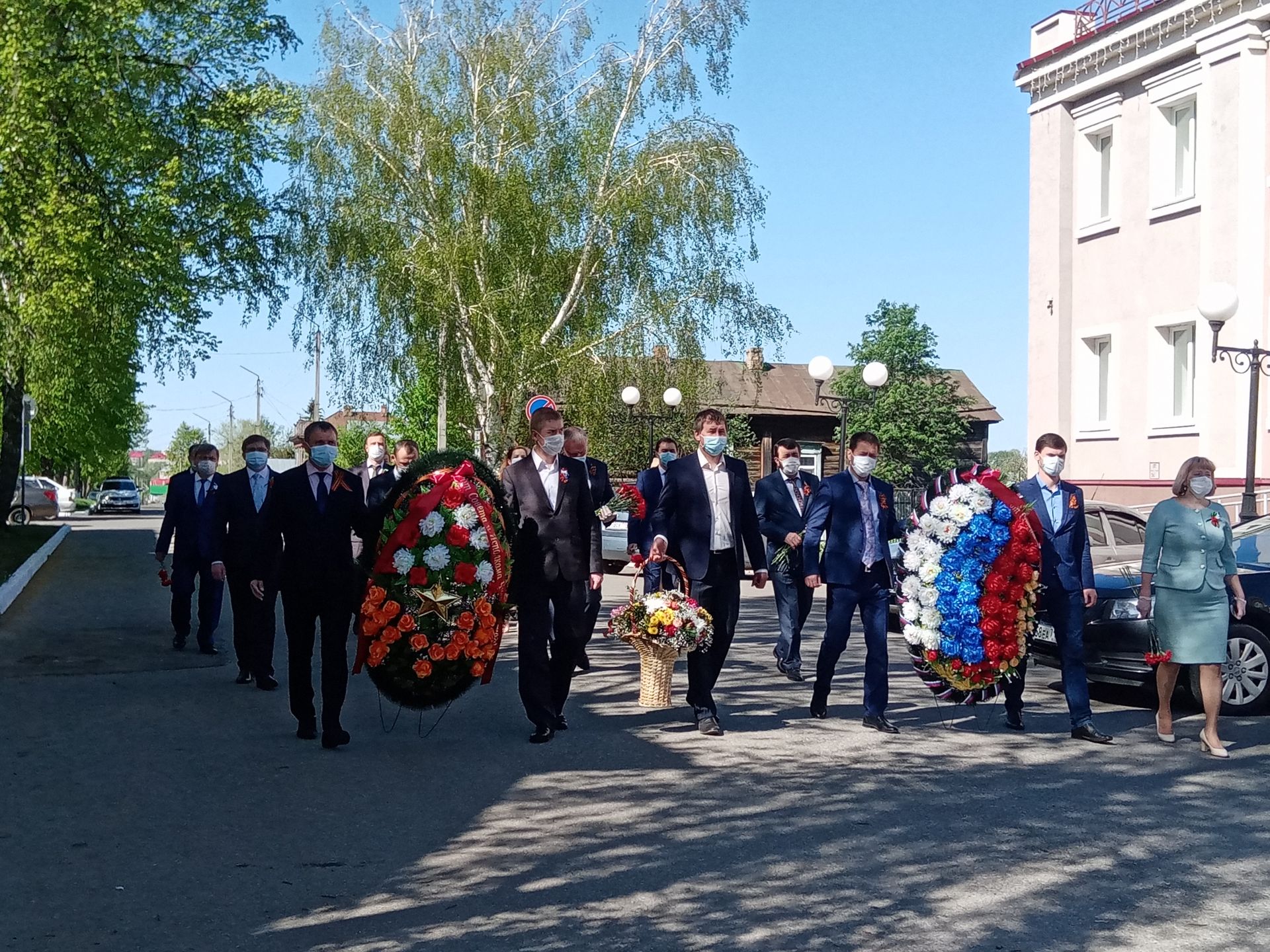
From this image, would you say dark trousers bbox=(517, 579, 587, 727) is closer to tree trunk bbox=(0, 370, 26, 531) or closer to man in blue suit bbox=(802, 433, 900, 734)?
man in blue suit bbox=(802, 433, 900, 734)

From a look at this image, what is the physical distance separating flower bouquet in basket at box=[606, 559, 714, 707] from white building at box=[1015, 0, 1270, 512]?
46.3ft

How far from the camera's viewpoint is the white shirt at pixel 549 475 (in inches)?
371

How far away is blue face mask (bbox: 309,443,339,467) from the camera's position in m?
9.16

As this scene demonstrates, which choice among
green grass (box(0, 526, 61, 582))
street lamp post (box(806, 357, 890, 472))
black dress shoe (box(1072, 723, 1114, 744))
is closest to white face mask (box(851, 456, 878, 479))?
black dress shoe (box(1072, 723, 1114, 744))

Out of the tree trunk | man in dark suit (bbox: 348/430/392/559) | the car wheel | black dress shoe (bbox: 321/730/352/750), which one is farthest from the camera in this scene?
the tree trunk

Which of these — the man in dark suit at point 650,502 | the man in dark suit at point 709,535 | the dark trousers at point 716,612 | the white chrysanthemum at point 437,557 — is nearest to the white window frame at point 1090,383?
the man in dark suit at point 650,502

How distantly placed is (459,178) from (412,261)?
214 cm

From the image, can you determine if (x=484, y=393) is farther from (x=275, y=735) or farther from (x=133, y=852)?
(x=133, y=852)

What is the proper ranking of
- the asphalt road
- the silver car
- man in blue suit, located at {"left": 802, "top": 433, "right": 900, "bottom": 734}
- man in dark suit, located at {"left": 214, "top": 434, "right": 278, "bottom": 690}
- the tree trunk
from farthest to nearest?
1. the silver car
2. the tree trunk
3. man in dark suit, located at {"left": 214, "top": 434, "right": 278, "bottom": 690}
4. man in blue suit, located at {"left": 802, "top": 433, "right": 900, "bottom": 734}
5. the asphalt road

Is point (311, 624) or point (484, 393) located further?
point (484, 393)

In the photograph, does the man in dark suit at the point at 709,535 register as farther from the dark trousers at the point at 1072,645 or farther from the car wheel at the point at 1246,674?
the car wheel at the point at 1246,674

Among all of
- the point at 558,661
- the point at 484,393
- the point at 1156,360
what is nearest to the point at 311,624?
the point at 558,661

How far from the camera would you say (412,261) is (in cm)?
2953

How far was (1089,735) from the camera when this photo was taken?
367 inches
